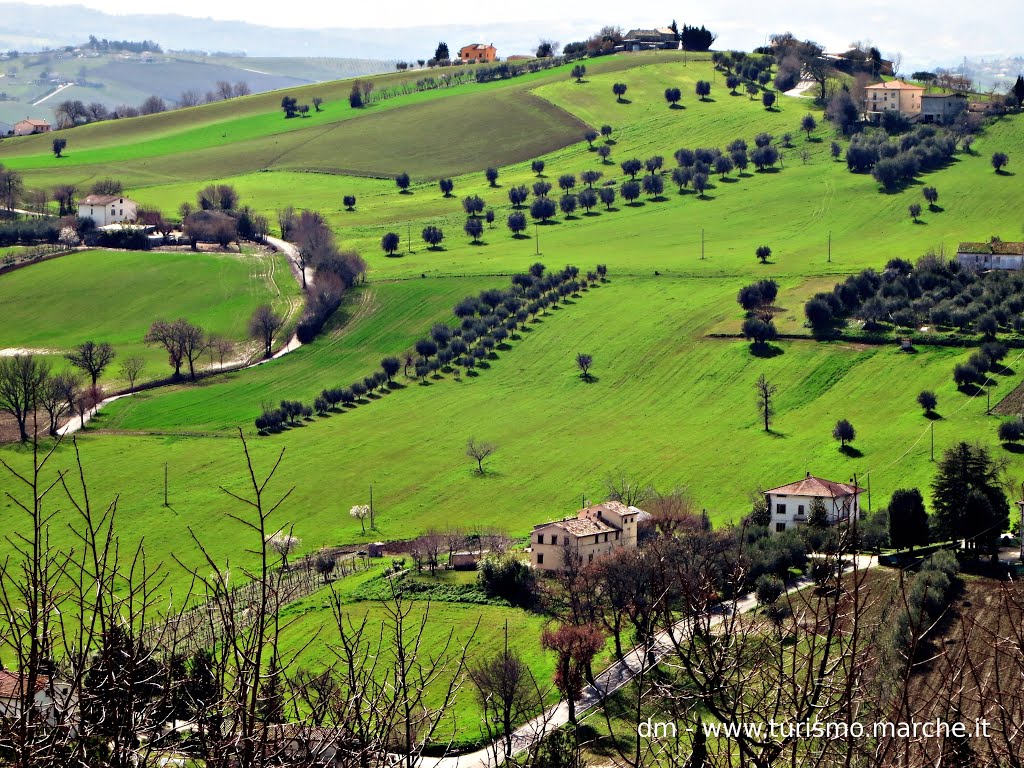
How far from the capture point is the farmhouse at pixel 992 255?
4491 inches

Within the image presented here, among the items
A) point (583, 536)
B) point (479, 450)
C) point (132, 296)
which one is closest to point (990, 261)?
point (479, 450)

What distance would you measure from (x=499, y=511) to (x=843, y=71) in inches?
4920

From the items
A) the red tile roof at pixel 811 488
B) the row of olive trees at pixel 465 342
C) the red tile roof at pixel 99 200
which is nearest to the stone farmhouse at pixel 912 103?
the row of olive trees at pixel 465 342

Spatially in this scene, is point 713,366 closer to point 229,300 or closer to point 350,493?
point 350,493

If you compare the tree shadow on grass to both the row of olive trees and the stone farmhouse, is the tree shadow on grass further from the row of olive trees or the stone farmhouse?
the stone farmhouse

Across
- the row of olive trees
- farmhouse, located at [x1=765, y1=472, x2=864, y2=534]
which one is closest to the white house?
the row of olive trees

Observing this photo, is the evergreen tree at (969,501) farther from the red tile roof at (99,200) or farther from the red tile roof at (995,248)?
the red tile roof at (99,200)

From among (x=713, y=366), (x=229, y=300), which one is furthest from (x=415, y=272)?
(x=713, y=366)

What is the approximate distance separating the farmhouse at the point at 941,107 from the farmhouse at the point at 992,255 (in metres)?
50.2

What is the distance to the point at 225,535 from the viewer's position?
3110 inches

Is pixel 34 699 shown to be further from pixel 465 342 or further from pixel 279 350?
pixel 279 350

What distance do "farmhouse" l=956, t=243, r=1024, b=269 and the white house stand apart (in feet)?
279

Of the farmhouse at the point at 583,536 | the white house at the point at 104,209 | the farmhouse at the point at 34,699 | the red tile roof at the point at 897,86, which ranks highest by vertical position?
the red tile roof at the point at 897,86

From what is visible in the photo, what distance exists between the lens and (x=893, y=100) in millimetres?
165000
